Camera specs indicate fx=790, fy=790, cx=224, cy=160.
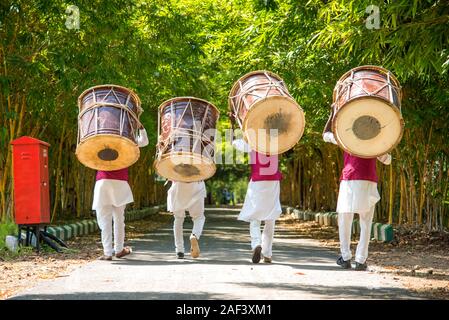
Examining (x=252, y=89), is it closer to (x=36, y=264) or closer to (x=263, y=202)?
(x=263, y=202)

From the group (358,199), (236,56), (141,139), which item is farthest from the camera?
(236,56)

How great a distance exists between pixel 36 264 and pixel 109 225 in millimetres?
1109

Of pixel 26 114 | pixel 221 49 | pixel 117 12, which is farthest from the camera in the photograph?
pixel 221 49

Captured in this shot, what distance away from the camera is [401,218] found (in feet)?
54.7

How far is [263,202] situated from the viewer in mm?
10547

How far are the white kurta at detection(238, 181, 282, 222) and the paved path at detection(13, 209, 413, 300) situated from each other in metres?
0.64

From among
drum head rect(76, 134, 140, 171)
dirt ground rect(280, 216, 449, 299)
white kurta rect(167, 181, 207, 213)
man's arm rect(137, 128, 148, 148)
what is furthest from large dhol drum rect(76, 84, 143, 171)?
dirt ground rect(280, 216, 449, 299)

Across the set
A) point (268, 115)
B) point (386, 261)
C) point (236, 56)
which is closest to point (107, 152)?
point (268, 115)

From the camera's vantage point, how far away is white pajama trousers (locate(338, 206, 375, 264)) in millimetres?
9711

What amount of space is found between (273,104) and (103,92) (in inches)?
95.8

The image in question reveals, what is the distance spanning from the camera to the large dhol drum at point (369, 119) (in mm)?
9453

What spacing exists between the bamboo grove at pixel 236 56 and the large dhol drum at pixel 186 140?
5.83 feet
